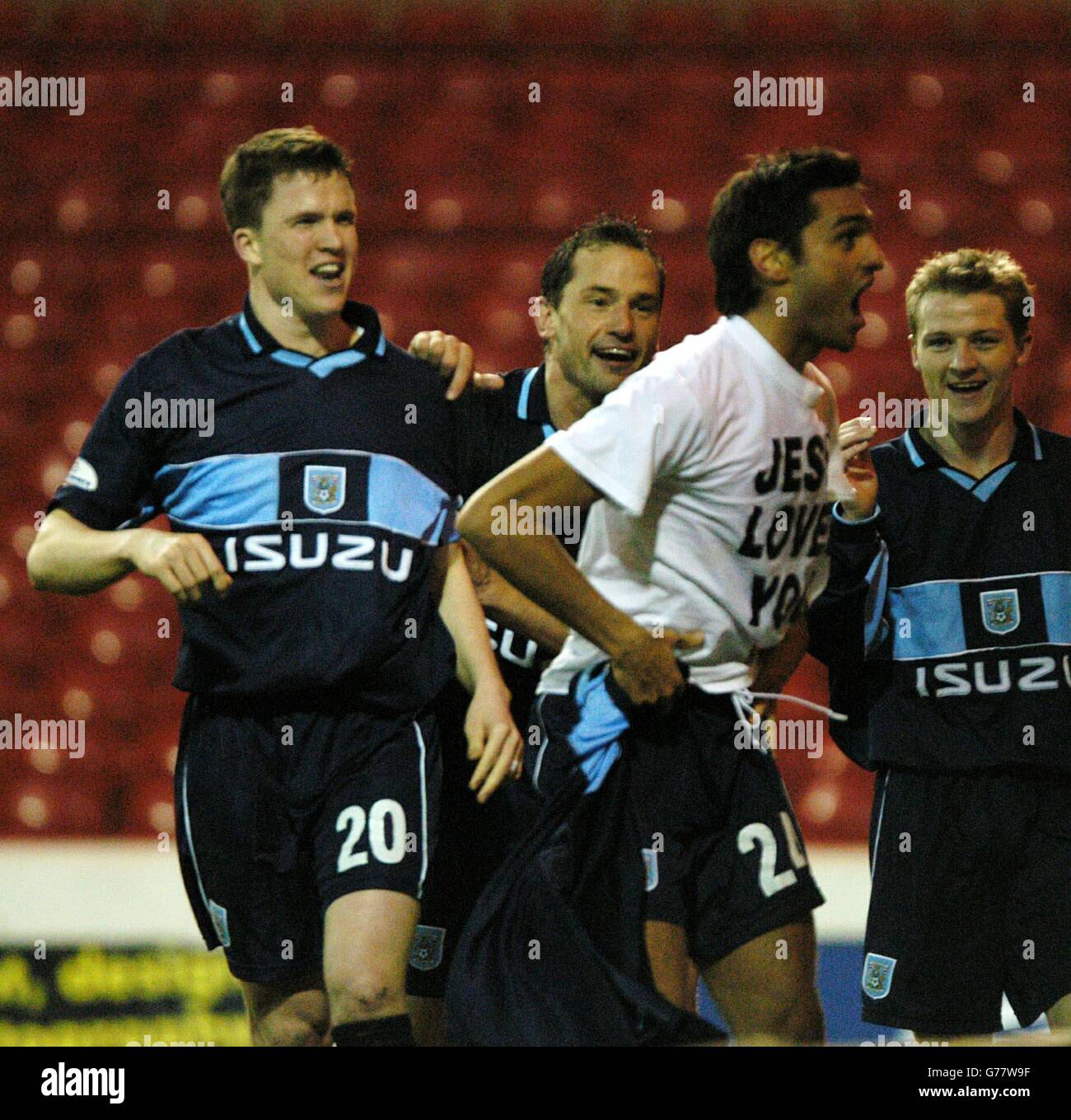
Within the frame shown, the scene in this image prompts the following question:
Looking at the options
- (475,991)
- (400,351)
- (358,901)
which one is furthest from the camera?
(400,351)

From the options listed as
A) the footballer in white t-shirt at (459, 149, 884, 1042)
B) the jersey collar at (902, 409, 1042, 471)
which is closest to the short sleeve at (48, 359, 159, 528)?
the footballer in white t-shirt at (459, 149, 884, 1042)

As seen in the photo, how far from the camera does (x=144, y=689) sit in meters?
4.79

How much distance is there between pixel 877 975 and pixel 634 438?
1179 millimetres

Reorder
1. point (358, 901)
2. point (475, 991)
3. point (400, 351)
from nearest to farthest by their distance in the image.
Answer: point (475, 991) < point (358, 901) < point (400, 351)

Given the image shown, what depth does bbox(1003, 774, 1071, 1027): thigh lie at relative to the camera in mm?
2738

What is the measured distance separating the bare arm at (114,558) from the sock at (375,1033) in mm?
613

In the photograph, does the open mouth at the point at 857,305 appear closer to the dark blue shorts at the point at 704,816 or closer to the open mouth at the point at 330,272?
the dark blue shorts at the point at 704,816

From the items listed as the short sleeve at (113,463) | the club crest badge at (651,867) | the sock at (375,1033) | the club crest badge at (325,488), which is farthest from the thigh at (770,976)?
the short sleeve at (113,463)

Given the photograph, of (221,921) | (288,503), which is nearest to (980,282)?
(288,503)

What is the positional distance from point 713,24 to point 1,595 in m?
2.57

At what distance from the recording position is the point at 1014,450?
2.93 meters

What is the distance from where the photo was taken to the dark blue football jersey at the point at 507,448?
110 inches

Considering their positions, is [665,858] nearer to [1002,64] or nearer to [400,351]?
[400,351]
